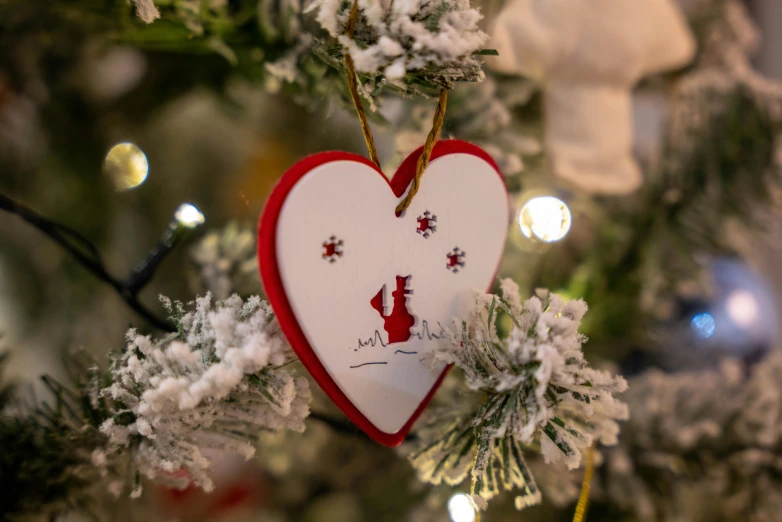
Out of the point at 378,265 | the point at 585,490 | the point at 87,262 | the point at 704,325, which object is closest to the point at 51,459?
the point at 87,262

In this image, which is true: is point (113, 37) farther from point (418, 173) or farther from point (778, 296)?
point (778, 296)

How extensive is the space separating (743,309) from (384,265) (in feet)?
1.87

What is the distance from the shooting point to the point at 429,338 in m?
0.35

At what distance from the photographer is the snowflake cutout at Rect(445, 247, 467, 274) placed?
1.18ft

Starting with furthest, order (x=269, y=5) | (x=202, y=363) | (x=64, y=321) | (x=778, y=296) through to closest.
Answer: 1. (x=778, y=296)
2. (x=64, y=321)
3. (x=269, y=5)
4. (x=202, y=363)

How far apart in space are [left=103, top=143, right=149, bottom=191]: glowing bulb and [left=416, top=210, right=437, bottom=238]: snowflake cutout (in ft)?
1.02

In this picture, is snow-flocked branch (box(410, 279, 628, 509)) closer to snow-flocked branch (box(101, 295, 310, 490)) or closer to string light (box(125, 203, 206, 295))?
snow-flocked branch (box(101, 295, 310, 490))

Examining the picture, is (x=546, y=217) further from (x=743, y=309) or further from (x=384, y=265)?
(x=743, y=309)

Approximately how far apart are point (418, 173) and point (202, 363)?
17cm

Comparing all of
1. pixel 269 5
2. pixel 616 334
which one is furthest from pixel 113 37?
pixel 616 334

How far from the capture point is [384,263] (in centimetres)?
33

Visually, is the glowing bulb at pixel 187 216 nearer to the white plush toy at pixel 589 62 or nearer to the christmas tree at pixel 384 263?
the christmas tree at pixel 384 263

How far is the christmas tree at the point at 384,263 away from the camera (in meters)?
0.29

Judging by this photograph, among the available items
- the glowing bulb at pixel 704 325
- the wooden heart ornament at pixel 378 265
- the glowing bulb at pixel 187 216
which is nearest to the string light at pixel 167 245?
the glowing bulb at pixel 187 216
